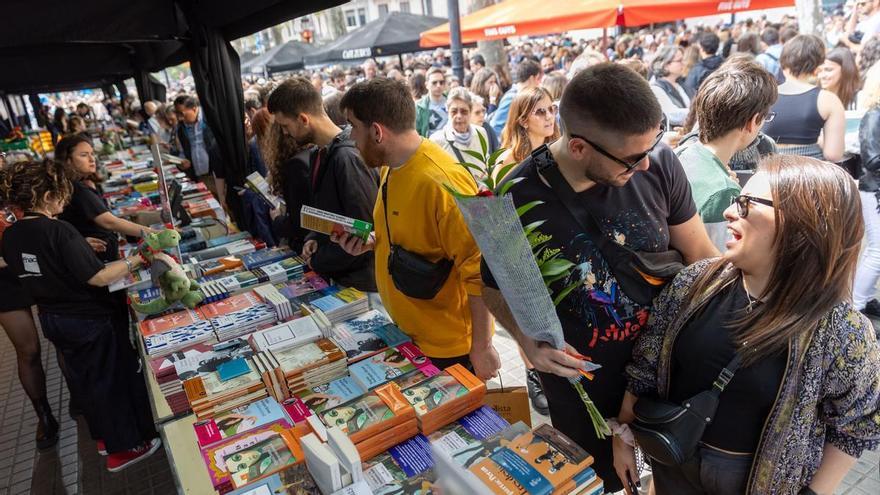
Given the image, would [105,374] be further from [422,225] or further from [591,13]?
[591,13]

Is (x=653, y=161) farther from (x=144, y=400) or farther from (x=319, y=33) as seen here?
(x=319, y=33)

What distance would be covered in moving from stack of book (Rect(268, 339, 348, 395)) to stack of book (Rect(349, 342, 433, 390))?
0.07m

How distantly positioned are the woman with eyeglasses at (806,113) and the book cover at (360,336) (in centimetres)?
304

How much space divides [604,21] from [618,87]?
6.12 metres

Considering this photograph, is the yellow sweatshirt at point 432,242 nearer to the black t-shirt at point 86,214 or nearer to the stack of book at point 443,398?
the stack of book at point 443,398

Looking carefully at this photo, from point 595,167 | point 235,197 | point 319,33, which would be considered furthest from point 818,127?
point 319,33

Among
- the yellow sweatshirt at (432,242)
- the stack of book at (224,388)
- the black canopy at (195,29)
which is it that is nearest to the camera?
the stack of book at (224,388)

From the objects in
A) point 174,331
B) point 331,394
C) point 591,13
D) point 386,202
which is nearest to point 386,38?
point 591,13

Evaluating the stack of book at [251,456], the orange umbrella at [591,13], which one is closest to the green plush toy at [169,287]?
the stack of book at [251,456]

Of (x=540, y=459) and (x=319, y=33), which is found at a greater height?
(x=319, y=33)

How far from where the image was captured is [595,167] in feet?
5.36

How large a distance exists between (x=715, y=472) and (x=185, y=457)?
1.66 m

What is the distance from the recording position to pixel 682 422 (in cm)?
151

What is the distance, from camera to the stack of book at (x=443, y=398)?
1.69 metres
